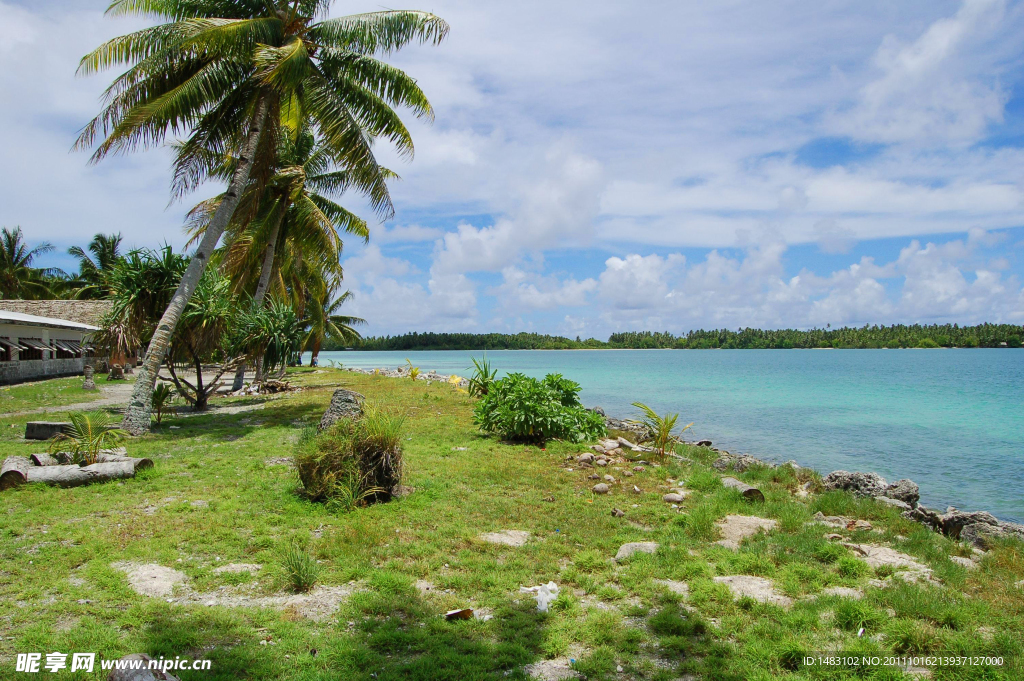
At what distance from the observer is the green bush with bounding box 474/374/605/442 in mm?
11195

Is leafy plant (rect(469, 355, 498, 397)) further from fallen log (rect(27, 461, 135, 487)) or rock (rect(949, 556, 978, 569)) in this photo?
rock (rect(949, 556, 978, 569))

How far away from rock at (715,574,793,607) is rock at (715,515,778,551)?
778mm

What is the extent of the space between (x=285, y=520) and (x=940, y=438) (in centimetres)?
1988

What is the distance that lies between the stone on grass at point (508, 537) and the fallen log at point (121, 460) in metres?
5.27

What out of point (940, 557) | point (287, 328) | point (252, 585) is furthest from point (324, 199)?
point (940, 557)

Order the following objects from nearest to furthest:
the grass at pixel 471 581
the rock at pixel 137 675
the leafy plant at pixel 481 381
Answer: the rock at pixel 137 675 → the grass at pixel 471 581 → the leafy plant at pixel 481 381

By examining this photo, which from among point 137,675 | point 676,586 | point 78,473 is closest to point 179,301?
point 78,473

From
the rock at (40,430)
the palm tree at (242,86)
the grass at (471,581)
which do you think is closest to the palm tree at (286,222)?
the palm tree at (242,86)

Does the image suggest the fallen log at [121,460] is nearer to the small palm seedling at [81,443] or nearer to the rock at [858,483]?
the small palm seedling at [81,443]

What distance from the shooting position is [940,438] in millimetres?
17781

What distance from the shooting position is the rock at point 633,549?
547cm

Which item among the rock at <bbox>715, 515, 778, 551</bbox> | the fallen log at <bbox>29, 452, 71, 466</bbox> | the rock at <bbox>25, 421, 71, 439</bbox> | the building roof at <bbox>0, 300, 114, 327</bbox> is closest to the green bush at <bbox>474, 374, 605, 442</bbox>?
the rock at <bbox>715, 515, 778, 551</bbox>

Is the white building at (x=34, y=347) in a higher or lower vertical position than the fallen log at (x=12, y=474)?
higher

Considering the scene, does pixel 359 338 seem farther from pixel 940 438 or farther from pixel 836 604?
→ pixel 836 604
